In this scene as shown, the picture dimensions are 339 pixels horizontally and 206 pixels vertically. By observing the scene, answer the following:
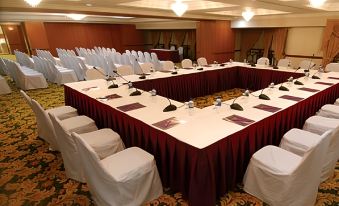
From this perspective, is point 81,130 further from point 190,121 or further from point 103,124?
point 190,121

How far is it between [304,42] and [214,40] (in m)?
3.56

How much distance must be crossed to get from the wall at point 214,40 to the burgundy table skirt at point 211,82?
11.4ft

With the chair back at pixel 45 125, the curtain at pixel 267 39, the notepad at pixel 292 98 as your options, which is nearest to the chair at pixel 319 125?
the notepad at pixel 292 98

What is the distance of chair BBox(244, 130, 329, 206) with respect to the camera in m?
1.97

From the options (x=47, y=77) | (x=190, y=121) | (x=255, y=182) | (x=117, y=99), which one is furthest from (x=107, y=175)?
(x=47, y=77)

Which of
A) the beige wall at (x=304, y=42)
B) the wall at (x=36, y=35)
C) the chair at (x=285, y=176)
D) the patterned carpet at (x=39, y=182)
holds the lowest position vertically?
the patterned carpet at (x=39, y=182)

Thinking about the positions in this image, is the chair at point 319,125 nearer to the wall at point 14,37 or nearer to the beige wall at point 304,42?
the beige wall at point 304,42

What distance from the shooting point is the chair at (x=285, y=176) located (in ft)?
6.47

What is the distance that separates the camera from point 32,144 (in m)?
3.72

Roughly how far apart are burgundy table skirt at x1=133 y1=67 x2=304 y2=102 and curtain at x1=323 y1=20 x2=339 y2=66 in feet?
12.2

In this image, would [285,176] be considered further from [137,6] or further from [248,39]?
[248,39]

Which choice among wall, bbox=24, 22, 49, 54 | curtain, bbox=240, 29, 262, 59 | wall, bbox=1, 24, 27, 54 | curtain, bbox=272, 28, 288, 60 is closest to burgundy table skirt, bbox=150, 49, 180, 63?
curtain, bbox=240, 29, 262, 59

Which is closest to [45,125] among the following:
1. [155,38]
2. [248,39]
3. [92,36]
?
[248,39]

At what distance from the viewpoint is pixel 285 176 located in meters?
2.04
